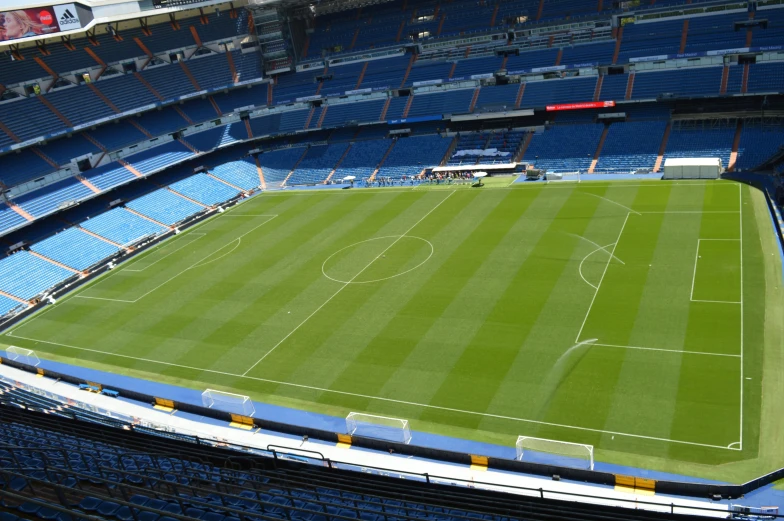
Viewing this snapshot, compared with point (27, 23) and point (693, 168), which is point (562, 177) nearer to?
point (693, 168)

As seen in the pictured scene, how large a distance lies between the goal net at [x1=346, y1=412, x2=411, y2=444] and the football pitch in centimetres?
81

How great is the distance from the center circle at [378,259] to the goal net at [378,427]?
12.3 meters

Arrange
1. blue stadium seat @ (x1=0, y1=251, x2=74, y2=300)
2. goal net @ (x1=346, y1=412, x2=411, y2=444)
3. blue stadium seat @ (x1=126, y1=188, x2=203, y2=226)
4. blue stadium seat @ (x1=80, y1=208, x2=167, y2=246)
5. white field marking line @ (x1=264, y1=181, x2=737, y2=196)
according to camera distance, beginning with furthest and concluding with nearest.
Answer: blue stadium seat @ (x1=126, y1=188, x2=203, y2=226) → blue stadium seat @ (x1=80, y1=208, x2=167, y2=246) → white field marking line @ (x1=264, y1=181, x2=737, y2=196) → blue stadium seat @ (x1=0, y1=251, x2=74, y2=300) → goal net @ (x1=346, y1=412, x2=411, y2=444)

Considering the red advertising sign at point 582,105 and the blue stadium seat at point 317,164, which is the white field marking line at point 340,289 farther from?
the blue stadium seat at point 317,164

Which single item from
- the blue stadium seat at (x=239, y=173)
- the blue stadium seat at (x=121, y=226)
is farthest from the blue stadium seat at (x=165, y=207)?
the blue stadium seat at (x=239, y=173)

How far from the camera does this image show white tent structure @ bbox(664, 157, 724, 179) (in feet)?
136

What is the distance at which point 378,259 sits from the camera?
37000mm

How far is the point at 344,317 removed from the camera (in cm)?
3081

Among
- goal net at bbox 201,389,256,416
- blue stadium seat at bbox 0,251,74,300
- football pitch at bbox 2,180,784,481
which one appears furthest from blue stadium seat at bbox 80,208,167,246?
goal net at bbox 201,389,256,416

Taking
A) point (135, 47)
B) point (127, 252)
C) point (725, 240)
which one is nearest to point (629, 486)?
point (725, 240)

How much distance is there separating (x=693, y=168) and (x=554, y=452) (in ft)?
98.7

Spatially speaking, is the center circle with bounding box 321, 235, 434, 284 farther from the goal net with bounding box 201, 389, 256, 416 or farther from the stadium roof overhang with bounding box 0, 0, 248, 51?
the stadium roof overhang with bounding box 0, 0, 248, 51

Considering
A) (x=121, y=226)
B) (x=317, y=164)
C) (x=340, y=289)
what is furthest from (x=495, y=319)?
(x=317, y=164)

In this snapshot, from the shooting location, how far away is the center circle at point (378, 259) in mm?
35094
